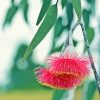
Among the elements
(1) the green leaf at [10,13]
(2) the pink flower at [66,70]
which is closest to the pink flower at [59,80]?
(2) the pink flower at [66,70]

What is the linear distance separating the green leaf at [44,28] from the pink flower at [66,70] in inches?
4.1

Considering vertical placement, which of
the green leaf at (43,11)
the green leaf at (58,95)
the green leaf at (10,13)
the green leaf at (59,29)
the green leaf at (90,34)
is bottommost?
the green leaf at (58,95)

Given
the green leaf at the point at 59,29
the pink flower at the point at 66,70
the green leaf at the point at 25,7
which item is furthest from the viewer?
the green leaf at the point at 25,7

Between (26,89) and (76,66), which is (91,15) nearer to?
(76,66)

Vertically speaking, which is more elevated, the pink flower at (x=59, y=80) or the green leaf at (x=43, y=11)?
the green leaf at (x=43, y=11)

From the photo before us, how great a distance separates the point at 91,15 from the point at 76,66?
2.20ft

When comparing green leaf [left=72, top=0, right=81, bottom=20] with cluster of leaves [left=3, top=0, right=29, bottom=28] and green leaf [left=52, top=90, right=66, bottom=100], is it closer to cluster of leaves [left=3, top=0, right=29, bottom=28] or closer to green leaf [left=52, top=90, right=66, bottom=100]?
green leaf [left=52, top=90, right=66, bottom=100]

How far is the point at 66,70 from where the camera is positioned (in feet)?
5.00

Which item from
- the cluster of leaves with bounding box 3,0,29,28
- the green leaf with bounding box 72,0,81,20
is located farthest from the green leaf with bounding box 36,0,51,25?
the cluster of leaves with bounding box 3,0,29,28

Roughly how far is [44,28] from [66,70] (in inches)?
4.6

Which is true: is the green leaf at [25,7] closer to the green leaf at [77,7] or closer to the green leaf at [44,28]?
the green leaf at [44,28]

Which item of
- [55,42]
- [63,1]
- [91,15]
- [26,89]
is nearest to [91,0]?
[91,15]

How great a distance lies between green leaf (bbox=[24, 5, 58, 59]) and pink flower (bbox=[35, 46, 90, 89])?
103 mm

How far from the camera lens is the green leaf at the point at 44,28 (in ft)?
4.74
